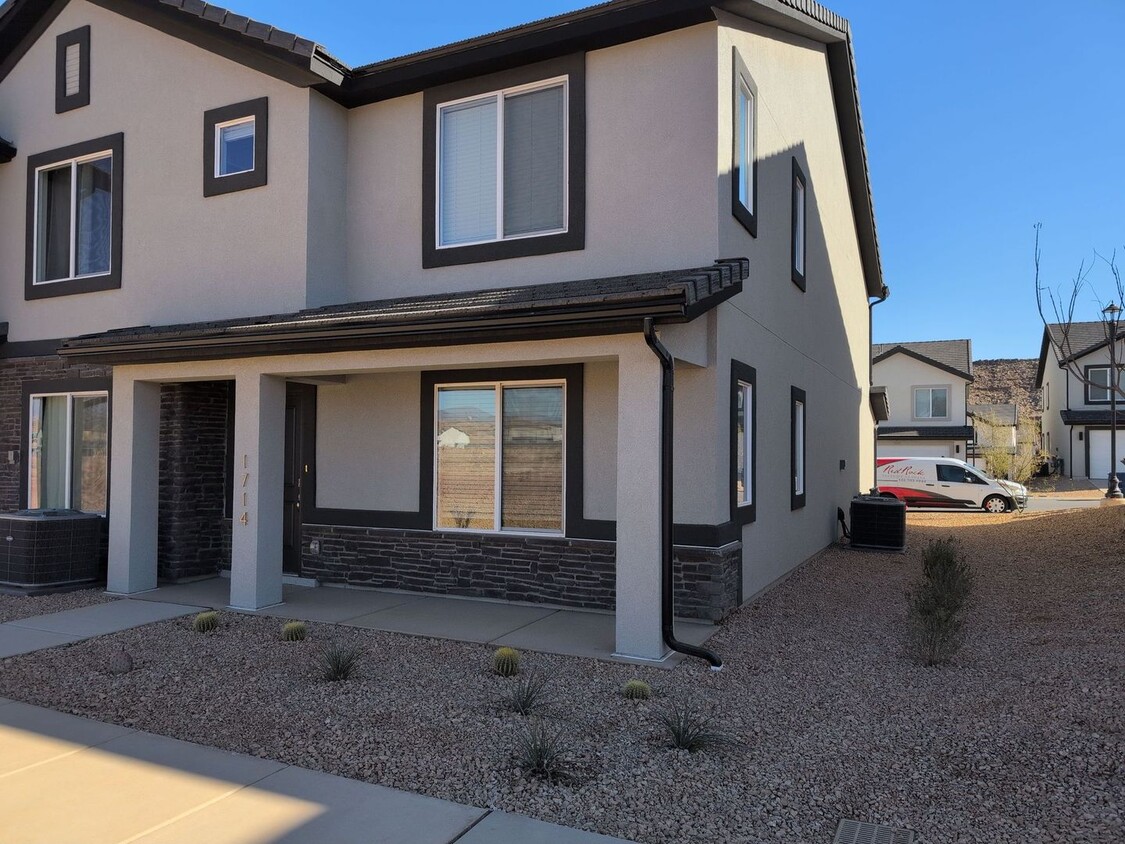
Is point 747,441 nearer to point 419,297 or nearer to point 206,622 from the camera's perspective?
point 419,297

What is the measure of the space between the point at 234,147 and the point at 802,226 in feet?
27.0

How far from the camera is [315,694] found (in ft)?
19.0

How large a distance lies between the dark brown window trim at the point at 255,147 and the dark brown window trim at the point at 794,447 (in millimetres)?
7730

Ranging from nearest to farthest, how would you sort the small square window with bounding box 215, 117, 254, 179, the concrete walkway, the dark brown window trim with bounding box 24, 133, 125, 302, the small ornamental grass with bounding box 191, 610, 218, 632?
the concrete walkway
the small ornamental grass with bounding box 191, 610, 218, 632
the small square window with bounding box 215, 117, 254, 179
the dark brown window trim with bounding box 24, 133, 125, 302

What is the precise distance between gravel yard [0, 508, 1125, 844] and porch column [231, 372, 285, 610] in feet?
1.65

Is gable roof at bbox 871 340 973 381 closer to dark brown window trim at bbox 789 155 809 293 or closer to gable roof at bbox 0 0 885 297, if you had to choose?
dark brown window trim at bbox 789 155 809 293

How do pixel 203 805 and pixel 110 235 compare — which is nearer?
pixel 203 805

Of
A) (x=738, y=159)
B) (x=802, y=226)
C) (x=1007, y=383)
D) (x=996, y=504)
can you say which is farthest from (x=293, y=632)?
(x=1007, y=383)

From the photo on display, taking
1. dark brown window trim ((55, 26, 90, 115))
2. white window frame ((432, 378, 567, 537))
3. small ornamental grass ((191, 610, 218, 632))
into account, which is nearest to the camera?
small ornamental grass ((191, 610, 218, 632))

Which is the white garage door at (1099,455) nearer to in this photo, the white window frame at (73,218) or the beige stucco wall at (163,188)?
the beige stucco wall at (163,188)

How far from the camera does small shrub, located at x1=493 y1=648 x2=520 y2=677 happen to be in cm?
629

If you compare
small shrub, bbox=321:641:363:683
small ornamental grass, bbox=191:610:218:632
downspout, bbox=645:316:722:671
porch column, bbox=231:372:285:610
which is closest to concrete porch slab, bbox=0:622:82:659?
small ornamental grass, bbox=191:610:218:632

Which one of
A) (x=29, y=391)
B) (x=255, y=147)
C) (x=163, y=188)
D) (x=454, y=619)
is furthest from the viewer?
(x=29, y=391)

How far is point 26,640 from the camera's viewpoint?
7441 millimetres
